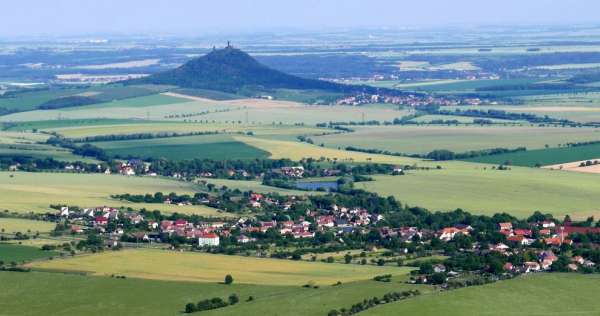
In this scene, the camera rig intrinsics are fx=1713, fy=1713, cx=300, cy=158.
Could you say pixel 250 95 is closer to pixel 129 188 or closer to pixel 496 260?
pixel 129 188

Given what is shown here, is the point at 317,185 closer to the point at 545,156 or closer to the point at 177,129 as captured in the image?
the point at 545,156

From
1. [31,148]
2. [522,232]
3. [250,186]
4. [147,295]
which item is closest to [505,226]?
[522,232]

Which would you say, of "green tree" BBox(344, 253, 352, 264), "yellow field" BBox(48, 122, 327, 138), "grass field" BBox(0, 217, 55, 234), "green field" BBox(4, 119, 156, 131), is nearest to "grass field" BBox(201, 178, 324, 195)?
"grass field" BBox(0, 217, 55, 234)

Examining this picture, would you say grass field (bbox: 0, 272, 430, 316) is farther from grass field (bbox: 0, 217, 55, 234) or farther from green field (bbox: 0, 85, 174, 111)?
green field (bbox: 0, 85, 174, 111)

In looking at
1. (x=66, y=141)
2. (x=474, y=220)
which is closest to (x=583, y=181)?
(x=474, y=220)

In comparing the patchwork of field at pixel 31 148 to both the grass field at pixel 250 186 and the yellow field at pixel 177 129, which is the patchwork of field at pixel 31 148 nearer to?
the yellow field at pixel 177 129

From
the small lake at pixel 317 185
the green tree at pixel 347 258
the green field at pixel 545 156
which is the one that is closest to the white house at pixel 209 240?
the green tree at pixel 347 258
